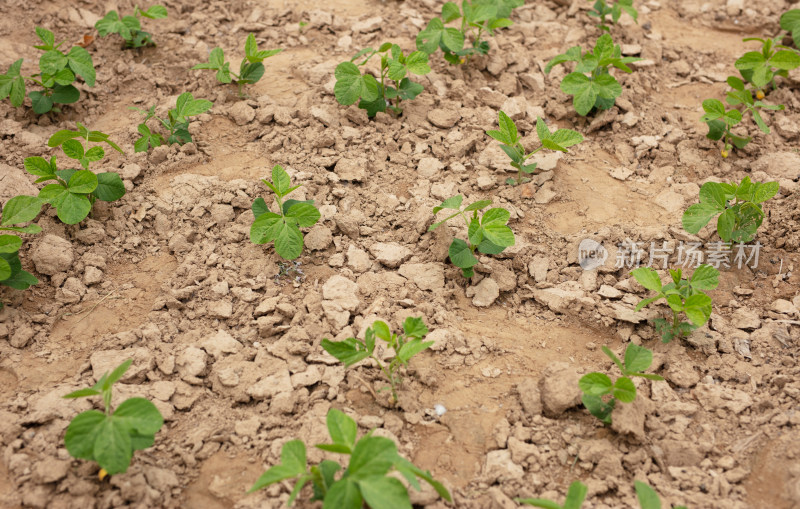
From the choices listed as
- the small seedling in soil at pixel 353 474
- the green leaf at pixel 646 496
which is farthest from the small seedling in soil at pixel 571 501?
the small seedling in soil at pixel 353 474

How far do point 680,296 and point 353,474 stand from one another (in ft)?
5.10

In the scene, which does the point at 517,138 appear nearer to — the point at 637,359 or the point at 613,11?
the point at 637,359

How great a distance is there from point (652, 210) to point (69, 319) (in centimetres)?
281

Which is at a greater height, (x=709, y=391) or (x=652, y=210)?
(x=652, y=210)

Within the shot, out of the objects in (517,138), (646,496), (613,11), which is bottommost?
(646,496)

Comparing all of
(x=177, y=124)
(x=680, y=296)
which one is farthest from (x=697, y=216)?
(x=177, y=124)

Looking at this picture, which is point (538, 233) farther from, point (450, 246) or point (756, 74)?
point (756, 74)

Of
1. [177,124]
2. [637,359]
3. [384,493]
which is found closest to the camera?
[384,493]

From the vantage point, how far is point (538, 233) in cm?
313

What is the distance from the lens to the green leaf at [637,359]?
242 centimetres

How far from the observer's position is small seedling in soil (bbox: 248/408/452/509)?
1.96m

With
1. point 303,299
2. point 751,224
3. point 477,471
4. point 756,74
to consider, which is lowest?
point 477,471

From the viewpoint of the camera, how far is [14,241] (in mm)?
2631

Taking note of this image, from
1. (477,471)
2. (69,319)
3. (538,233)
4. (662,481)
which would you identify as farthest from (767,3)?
(69,319)
